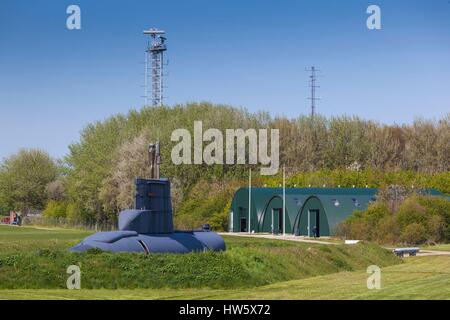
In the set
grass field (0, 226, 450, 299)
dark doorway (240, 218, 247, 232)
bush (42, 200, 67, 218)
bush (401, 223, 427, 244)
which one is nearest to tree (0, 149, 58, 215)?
bush (42, 200, 67, 218)

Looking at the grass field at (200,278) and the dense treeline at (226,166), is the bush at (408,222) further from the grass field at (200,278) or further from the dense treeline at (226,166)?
the dense treeline at (226,166)

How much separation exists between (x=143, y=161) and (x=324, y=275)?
5728cm

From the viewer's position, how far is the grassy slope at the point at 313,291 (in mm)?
27469

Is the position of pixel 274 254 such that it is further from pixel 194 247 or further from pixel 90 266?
pixel 90 266

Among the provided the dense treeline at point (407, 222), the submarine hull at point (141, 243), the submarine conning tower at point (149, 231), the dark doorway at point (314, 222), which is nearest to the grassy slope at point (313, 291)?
the submarine hull at point (141, 243)

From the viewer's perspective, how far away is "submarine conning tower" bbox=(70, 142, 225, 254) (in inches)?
1419

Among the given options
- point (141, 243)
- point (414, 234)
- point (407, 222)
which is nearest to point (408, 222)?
point (407, 222)

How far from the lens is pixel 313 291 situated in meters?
29.2

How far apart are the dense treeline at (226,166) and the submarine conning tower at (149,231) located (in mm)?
47374

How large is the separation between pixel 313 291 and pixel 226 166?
2707 inches

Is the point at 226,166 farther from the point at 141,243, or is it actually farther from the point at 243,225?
the point at 141,243

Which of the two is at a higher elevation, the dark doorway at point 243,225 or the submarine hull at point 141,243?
the submarine hull at point 141,243

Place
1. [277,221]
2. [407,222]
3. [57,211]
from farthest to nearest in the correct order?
[57,211] < [277,221] < [407,222]

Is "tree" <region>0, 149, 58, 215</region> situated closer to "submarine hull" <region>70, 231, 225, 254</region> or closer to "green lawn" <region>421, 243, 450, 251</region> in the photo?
"green lawn" <region>421, 243, 450, 251</region>
